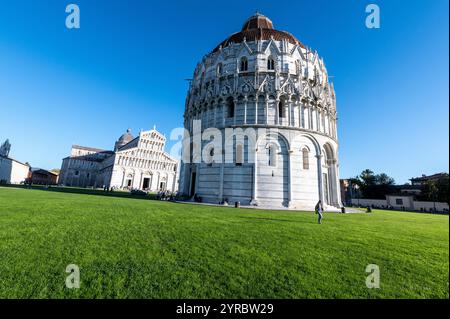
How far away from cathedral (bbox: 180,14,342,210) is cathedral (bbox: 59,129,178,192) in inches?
2431

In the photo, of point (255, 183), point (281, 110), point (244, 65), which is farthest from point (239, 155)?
point (244, 65)

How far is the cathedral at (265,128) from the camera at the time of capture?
2308 centimetres

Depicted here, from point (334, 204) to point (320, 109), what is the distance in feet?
42.0

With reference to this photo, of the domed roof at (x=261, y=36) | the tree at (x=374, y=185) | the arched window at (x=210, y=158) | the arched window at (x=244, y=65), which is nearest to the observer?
the arched window at (x=210, y=158)

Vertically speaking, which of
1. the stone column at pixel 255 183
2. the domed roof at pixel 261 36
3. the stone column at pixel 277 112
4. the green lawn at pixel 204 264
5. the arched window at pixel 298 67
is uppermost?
the domed roof at pixel 261 36

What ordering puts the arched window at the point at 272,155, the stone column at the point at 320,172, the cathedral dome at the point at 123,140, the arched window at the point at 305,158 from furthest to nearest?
1. the cathedral dome at the point at 123,140
2. the arched window at the point at 305,158
3. the stone column at the point at 320,172
4. the arched window at the point at 272,155

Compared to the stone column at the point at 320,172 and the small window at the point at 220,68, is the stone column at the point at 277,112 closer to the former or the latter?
the stone column at the point at 320,172

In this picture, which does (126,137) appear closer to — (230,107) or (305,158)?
(230,107)

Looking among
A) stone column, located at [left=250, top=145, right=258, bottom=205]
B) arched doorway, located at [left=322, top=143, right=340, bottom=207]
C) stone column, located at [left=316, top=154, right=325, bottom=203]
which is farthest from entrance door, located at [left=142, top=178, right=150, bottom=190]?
stone column, located at [left=316, top=154, right=325, bottom=203]

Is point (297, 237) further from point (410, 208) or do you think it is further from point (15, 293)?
point (410, 208)

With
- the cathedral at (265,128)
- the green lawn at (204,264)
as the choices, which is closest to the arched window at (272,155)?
the cathedral at (265,128)

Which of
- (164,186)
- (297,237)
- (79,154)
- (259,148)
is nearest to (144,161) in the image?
(164,186)

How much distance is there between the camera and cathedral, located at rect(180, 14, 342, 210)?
23078 millimetres

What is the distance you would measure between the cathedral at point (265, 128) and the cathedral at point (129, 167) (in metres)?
61.7
